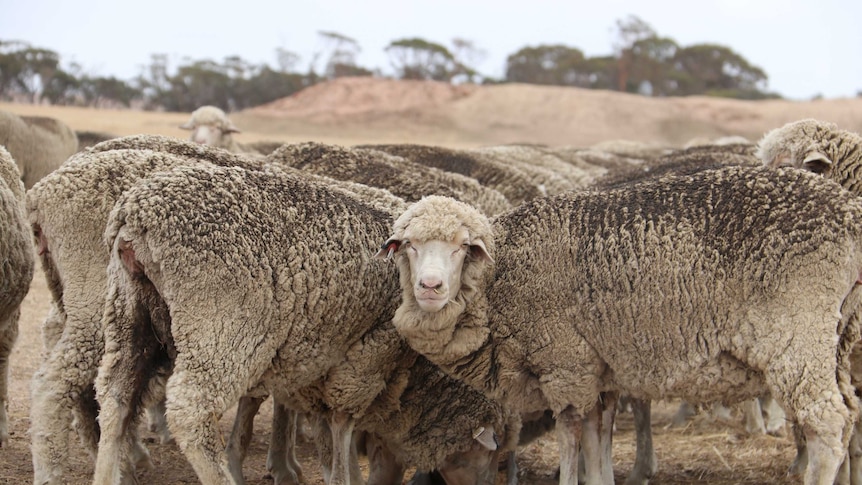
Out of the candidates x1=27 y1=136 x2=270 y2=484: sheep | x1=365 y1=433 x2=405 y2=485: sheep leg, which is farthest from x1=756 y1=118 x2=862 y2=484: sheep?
x1=27 y1=136 x2=270 y2=484: sheep

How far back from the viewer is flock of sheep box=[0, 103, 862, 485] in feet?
13.6

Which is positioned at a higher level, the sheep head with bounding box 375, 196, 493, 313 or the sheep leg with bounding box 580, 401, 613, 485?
the sheep head with bounding box 375, 196, 493, 313

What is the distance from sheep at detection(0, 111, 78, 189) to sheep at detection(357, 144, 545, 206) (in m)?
5.28

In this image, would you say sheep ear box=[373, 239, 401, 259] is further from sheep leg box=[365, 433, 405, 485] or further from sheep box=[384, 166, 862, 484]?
sheep leg box=[365, 433, 405, 485]

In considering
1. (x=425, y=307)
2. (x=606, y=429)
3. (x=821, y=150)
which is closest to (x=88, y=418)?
(x=425, y=307)

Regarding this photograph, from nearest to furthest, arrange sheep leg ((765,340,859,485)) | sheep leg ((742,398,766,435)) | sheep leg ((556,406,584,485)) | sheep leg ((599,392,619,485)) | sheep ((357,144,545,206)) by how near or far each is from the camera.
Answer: sheep leg ((765,340,859,485))
sheep leg ((556,406,584,485))
sheep leg ((599,392,619,485))
sheep leg ((742,398,766,435))
sheep ((357,144,545,206))

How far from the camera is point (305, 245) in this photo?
4.39 metres

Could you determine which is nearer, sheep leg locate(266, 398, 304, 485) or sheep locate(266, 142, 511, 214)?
sheep leg locate(266, 398, 304, 485)

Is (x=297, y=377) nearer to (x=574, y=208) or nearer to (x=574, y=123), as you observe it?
(x=574, y=208)

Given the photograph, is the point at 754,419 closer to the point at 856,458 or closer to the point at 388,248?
the point at 856,458

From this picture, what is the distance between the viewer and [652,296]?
14.6 ft

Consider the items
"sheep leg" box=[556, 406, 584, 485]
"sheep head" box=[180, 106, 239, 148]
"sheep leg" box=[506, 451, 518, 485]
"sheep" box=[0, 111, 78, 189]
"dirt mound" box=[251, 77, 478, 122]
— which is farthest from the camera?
"dirt mound" box=[251, 77, 478, 122]

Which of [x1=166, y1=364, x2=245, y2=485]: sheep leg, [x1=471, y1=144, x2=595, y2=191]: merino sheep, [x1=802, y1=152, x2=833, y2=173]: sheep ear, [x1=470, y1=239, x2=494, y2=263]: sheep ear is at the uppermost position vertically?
[x1=802, y1=152, x2=833, y2=173]: sheep ear

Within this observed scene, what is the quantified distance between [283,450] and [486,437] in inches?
48.8
